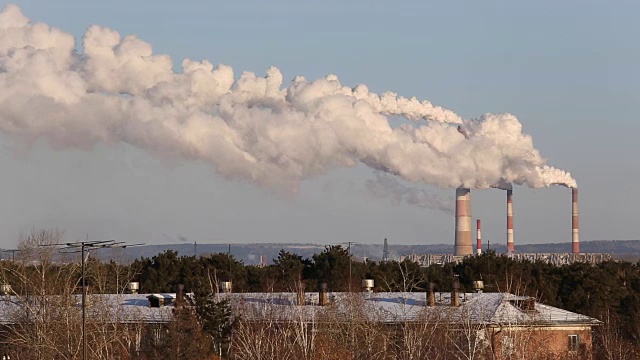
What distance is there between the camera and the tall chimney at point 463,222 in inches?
5197

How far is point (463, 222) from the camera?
455ft

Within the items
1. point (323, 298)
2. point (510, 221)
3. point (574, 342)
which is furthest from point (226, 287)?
point (510, 221)

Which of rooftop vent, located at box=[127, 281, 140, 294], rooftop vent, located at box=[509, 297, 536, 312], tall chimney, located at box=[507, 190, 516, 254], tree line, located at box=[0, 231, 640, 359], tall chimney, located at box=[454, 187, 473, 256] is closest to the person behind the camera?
tree line, located at box=[0, 231, 640, 359]

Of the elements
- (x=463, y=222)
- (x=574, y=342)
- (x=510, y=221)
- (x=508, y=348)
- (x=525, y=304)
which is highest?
(x=510, y=221)

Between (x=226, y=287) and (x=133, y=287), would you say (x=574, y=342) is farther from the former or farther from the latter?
(x=133, y=287)

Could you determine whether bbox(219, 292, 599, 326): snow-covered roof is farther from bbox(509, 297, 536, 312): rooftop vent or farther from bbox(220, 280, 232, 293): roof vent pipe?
bbox(220, 280, 232, 293): roof vent pipe

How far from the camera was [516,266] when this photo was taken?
87500 mm

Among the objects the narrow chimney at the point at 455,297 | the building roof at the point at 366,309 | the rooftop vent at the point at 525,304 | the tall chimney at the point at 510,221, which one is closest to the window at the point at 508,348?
the building roof at the point at 366,309

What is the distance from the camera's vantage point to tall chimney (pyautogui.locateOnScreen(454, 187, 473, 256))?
132000 mm

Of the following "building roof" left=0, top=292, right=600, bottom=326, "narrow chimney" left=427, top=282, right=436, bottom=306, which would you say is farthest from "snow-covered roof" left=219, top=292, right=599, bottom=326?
"narrow chimney" left=427, top=282, right=436, bottom=306

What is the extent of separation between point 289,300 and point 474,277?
74.5 feet

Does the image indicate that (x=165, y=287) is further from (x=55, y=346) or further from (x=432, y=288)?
(x=55, y=346)

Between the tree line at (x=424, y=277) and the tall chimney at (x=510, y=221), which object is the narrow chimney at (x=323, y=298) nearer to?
the tree line at (x=424, y=277)

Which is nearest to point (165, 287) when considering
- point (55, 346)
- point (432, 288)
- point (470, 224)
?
point (432, 288)
